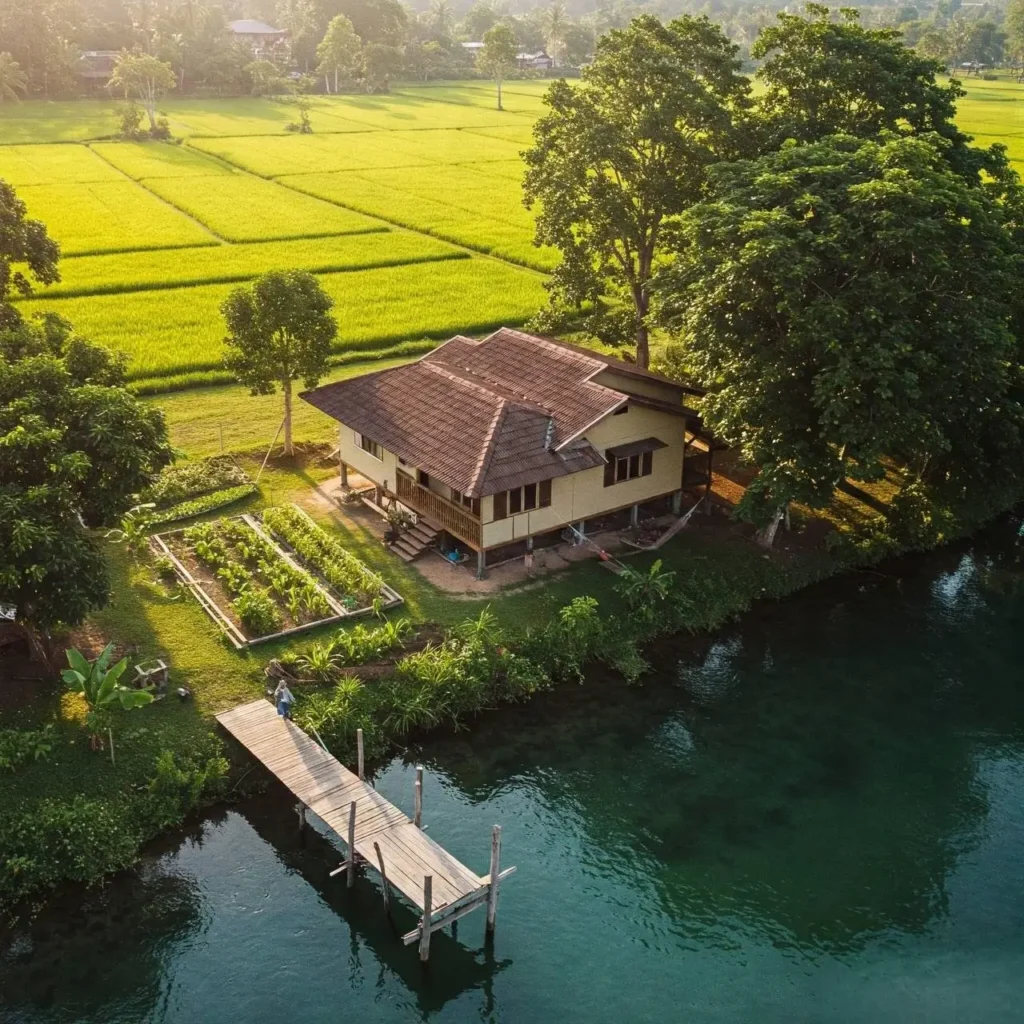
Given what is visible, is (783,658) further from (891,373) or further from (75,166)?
(75,166)

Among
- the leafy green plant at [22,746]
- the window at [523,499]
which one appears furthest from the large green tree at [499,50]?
the leafy green plant at [22,746]

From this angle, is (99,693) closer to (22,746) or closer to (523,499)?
(22,746)

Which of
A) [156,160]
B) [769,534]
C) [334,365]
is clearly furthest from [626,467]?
[156,160]

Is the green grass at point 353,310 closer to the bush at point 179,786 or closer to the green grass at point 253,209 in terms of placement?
the green grass at point 253,209

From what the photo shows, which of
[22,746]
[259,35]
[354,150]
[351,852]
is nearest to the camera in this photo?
[351,852]

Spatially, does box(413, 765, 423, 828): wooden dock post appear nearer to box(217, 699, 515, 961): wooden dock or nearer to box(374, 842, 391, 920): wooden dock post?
box(217, 699, 515, 961): wooden dock
